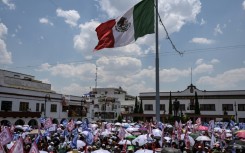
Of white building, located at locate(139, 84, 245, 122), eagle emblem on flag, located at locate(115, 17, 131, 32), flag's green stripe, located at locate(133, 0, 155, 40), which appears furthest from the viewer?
white building, located at locate(139, 84, 245, 122)

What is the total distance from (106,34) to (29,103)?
3573cm

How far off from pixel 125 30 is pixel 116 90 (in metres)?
84.0

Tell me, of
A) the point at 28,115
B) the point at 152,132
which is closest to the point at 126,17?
the point at 152,132

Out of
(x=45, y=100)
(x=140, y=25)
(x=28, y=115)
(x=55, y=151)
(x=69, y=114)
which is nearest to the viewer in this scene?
(x=55, y=151)

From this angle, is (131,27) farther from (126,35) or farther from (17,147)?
(17,147)

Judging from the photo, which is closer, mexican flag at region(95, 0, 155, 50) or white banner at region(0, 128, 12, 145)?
white banner at region(0, 128, 12, 145)

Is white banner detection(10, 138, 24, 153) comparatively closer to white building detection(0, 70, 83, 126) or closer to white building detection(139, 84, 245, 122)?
white building detection(0, 70, 83, 126)

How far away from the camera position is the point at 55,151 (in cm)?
1602

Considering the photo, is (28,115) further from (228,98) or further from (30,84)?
(228,98)

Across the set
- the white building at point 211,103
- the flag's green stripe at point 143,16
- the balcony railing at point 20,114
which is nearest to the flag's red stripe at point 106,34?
the flag's green stripe at point 143,16

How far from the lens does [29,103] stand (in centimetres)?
4959

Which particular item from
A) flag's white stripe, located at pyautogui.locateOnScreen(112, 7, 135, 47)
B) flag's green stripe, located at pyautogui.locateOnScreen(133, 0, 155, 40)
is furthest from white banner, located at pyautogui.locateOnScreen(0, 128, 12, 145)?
flag's green stripe, located at pyautogui.locateOnScreen(133, 0, 155, 40)

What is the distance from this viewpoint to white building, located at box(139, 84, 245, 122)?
60438 mm

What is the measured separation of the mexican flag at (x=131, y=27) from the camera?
1777 centimetres
